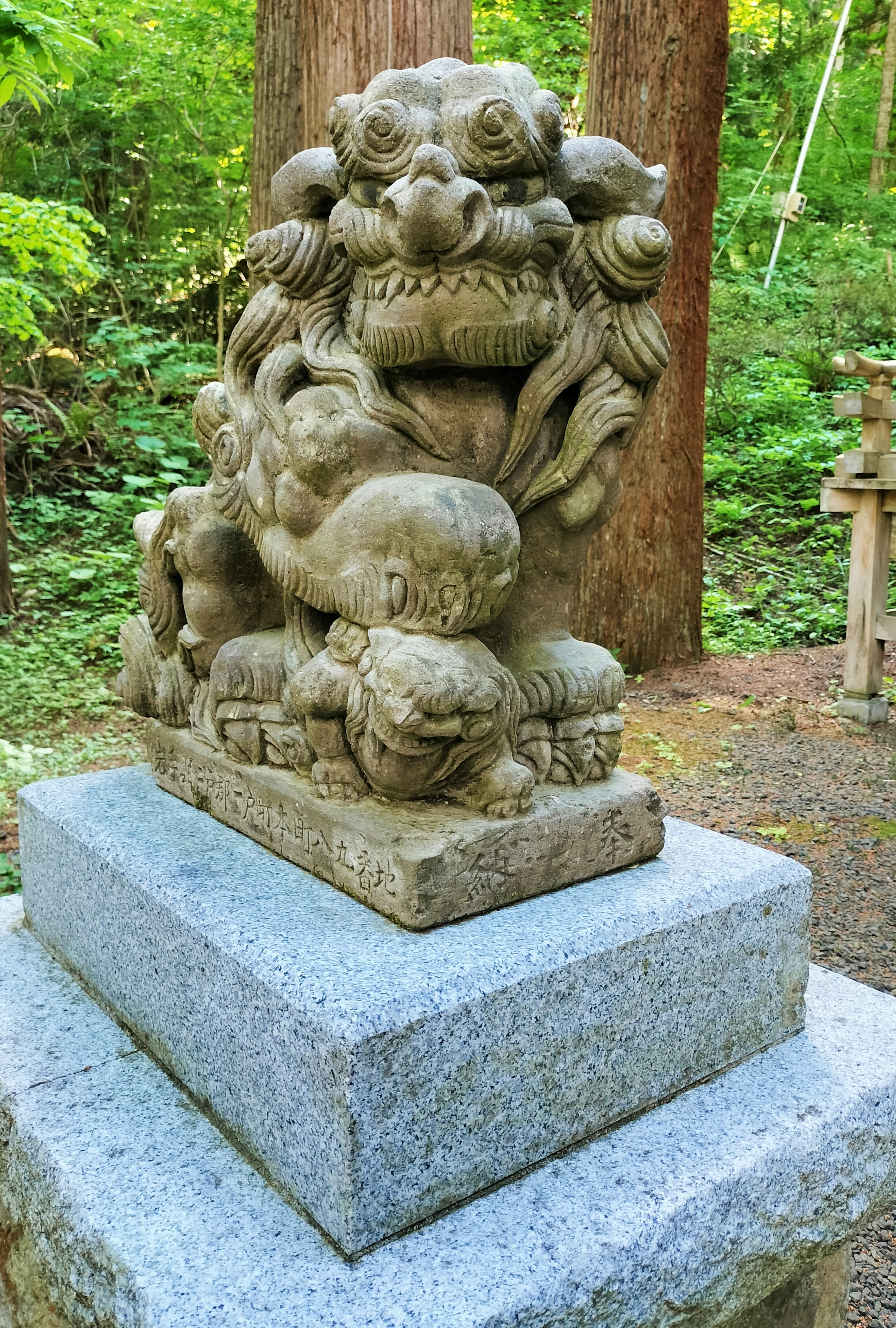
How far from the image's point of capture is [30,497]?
806 centimetres

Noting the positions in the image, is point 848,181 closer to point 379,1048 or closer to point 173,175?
point 173,175

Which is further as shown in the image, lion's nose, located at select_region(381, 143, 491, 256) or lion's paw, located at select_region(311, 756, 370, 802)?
lion's paw, located at select_region(311, 756, 370, 802)

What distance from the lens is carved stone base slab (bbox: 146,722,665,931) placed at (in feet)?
5.84

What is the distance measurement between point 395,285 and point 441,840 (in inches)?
37.9

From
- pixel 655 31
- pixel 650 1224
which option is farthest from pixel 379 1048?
pixel 655 31

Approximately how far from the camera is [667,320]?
560 centimetres

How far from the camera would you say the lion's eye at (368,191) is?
1816mm

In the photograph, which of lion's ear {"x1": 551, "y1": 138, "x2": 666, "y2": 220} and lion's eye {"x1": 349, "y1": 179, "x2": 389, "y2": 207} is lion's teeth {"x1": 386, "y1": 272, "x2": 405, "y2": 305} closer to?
lion's eye {"x1": 349, "y1": 179, "x2": 389, "y2": 207}

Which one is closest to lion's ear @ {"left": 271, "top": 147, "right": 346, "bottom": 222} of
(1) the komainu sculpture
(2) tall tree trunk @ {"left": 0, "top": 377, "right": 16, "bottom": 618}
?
(1) the komainu sculpture

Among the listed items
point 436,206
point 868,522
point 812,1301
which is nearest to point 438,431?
point 436,206

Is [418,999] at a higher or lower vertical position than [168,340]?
lower

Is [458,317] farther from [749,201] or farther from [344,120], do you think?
[749,201]

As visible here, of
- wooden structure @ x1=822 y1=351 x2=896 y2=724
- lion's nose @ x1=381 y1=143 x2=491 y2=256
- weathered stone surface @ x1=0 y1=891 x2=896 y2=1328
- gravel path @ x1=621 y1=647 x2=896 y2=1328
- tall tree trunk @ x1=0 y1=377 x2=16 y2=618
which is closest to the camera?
weathered stone surface @ x1=0 y1=891 x2=896 y2=1328

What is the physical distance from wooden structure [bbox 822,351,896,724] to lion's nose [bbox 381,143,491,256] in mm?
4362
